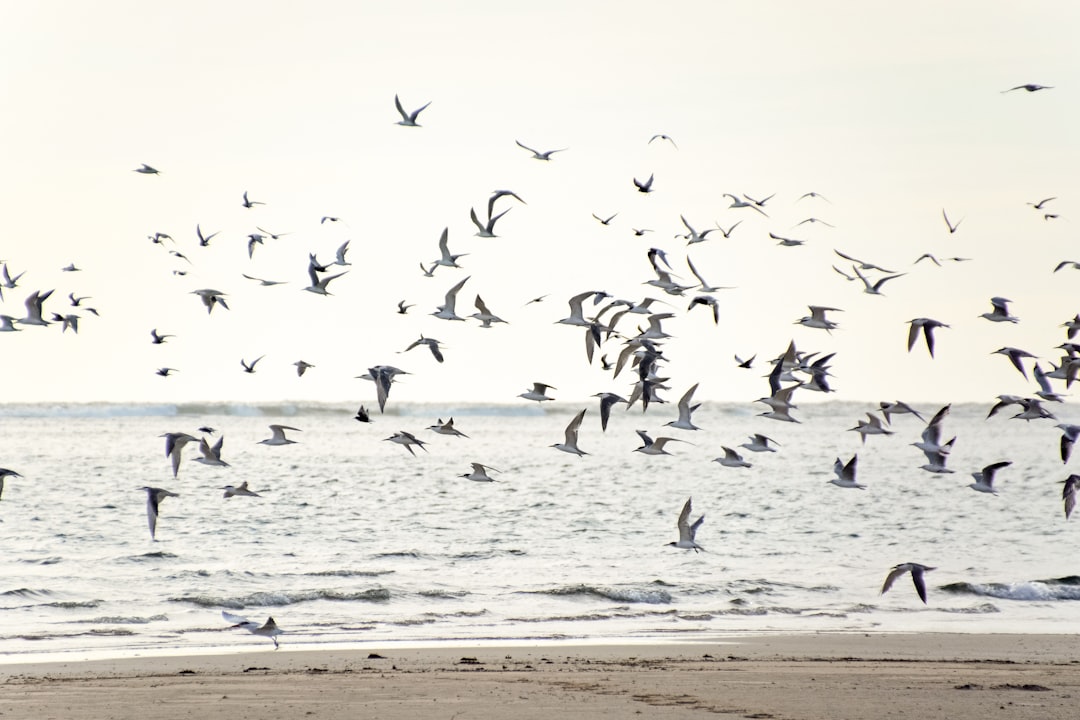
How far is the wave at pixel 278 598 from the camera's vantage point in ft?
72.6

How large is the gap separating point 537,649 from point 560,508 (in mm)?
22864

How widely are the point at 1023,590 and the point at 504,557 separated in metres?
10.4

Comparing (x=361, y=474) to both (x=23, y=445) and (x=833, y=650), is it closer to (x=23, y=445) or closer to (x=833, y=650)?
(x=23, y=445)

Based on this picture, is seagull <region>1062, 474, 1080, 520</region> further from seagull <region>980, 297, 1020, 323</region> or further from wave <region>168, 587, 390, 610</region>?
wave <region>168, 587, 390, 610</region>

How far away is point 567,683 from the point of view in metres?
14.5

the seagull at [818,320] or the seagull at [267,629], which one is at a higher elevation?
the seagull at [818,320]

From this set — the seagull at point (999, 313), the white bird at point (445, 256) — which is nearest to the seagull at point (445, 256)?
the white bird at point (445, 256)

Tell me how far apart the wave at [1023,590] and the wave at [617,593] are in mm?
5503

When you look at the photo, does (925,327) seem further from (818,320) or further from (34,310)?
(34,310)

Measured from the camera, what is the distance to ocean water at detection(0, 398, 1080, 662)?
67.2 ft

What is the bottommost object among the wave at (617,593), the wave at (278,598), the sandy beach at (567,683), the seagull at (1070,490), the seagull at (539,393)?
the wave at (278,598)

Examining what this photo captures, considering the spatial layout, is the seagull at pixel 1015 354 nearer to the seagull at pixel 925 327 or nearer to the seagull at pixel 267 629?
the seagull at pixel 925 327

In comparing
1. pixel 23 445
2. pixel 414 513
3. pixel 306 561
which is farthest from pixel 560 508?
pixel 23 445

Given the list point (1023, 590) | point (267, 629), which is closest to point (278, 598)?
point (267, 629)
